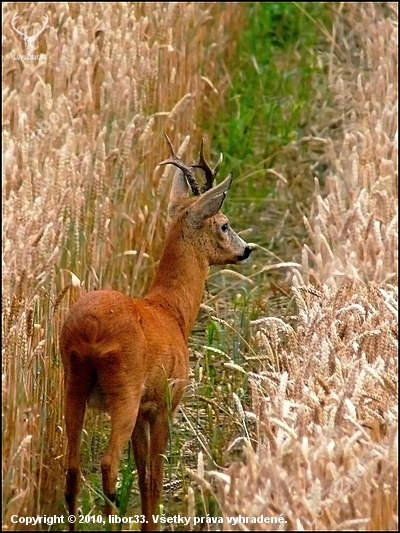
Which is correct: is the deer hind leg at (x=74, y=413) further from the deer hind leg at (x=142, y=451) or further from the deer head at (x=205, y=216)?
the deer head at (x=205, y=216)

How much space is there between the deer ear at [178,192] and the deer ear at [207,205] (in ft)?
0.71

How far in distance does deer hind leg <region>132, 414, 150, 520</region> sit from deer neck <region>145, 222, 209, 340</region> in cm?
54

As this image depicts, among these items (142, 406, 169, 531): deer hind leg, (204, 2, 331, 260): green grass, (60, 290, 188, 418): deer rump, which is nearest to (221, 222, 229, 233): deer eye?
(60, 290, 188, 418): deer rump

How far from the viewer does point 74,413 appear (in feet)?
16.0

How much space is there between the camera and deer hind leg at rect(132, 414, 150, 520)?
5227 mm

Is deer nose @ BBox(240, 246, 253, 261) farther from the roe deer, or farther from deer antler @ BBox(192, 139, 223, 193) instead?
deer antler @ BBox(192, 139, 223, 193)

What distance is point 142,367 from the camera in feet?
16.3

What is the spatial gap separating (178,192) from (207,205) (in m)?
0.34

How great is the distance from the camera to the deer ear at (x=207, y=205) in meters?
5.64

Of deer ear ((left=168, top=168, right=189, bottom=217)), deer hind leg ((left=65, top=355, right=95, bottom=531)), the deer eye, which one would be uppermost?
deer ear ((left=168, top=168, right=189, bottom=217))

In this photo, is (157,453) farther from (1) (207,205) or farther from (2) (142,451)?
(1) (207,205)

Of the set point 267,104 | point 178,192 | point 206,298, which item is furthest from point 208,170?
point 267,104

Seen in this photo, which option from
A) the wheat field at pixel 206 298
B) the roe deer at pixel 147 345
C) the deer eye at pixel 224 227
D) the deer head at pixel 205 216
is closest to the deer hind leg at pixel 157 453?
the roe deer at pixel 147 345

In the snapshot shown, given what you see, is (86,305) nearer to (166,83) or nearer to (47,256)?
(47,256)
